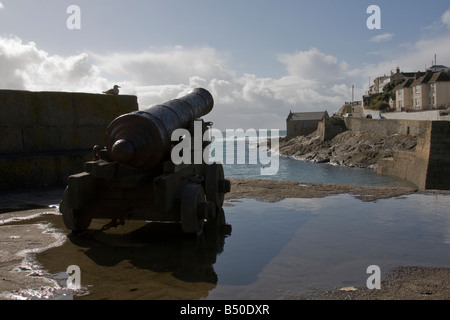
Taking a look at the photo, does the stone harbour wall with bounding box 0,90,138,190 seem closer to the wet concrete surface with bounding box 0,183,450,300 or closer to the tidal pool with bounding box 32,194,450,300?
the wet concrete surface with bounding box 0,183,450,300

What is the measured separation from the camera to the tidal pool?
375 cm

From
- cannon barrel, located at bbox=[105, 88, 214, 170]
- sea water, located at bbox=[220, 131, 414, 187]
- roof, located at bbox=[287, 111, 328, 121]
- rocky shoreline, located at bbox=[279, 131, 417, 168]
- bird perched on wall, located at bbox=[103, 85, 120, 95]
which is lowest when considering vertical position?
sea water, located at bbox=[220, 131, 414, 187]

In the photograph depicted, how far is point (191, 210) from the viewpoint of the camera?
17.0 feet

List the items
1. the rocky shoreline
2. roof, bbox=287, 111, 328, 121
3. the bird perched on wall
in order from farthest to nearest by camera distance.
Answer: roof, bbox=287, 111, 328, 121 → the rocky shoreline → the bird perched on wall

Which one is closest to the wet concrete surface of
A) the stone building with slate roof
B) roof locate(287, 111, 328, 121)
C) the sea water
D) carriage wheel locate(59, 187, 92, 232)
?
carriage wheel locate(59, 187, 92, 232)

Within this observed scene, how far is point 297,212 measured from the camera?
707cm

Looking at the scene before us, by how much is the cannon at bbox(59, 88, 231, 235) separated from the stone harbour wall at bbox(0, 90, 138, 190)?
4556 millimetres

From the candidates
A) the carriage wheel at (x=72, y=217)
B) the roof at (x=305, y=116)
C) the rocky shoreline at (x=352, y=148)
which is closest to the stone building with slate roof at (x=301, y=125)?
the roof at (x=305, y=116)

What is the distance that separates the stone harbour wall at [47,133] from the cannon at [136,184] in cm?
456

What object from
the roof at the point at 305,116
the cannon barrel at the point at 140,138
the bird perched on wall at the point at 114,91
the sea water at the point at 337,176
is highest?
the roof at the point at 305,116

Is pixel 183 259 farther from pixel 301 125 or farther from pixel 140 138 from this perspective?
pixel 301 125

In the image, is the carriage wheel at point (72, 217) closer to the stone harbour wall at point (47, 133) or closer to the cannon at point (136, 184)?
the cannon at point (136, 184)

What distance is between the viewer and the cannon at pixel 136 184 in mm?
5176

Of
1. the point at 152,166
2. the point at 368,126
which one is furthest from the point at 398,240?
the point at 368,126
